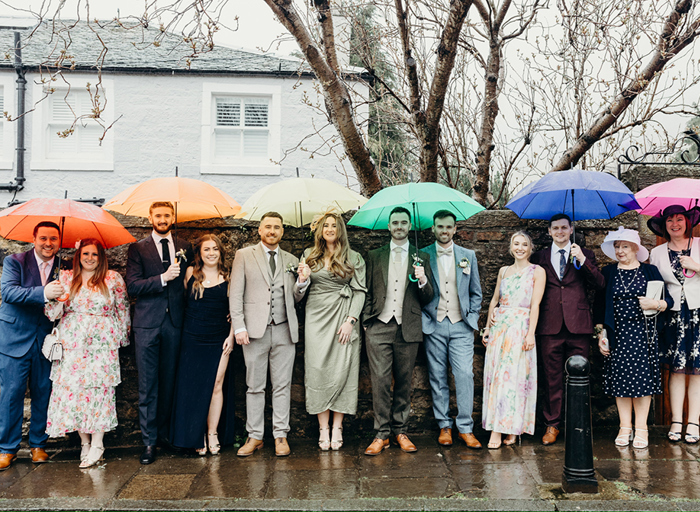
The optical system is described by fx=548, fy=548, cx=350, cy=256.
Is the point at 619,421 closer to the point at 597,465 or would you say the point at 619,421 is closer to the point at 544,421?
the point at 544,421

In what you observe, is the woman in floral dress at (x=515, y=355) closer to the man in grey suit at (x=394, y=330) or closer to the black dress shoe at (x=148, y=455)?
the man in grey suit at (x=394, y=330)

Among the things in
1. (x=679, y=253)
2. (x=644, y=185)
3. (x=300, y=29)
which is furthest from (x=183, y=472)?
(x=644, y=185)

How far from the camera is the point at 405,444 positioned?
15.9ft

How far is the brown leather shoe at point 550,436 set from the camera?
195 inches

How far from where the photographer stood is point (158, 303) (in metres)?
4.79

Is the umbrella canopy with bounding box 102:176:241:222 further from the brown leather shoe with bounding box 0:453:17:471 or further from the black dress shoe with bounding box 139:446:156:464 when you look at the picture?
the brown leather shoe with bounding box 0:453:17:471

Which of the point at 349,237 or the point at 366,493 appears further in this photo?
the point at 349,237

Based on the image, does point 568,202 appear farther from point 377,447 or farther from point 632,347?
point 377,447

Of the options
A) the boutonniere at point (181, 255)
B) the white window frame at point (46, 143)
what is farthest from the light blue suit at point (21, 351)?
the white window frame at point (46, 143)

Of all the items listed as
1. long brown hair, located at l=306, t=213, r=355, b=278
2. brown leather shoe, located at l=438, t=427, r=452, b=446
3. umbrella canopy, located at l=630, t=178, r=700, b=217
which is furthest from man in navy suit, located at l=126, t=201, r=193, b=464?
umbrella canopy, located at l=630, t=178, r=700, b=217

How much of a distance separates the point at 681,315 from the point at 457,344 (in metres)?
2.02

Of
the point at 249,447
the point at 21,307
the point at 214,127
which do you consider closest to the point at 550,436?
the point at 249,447

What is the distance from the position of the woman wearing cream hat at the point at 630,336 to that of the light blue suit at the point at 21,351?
4.96 meters

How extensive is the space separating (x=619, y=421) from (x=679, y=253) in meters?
1.78
